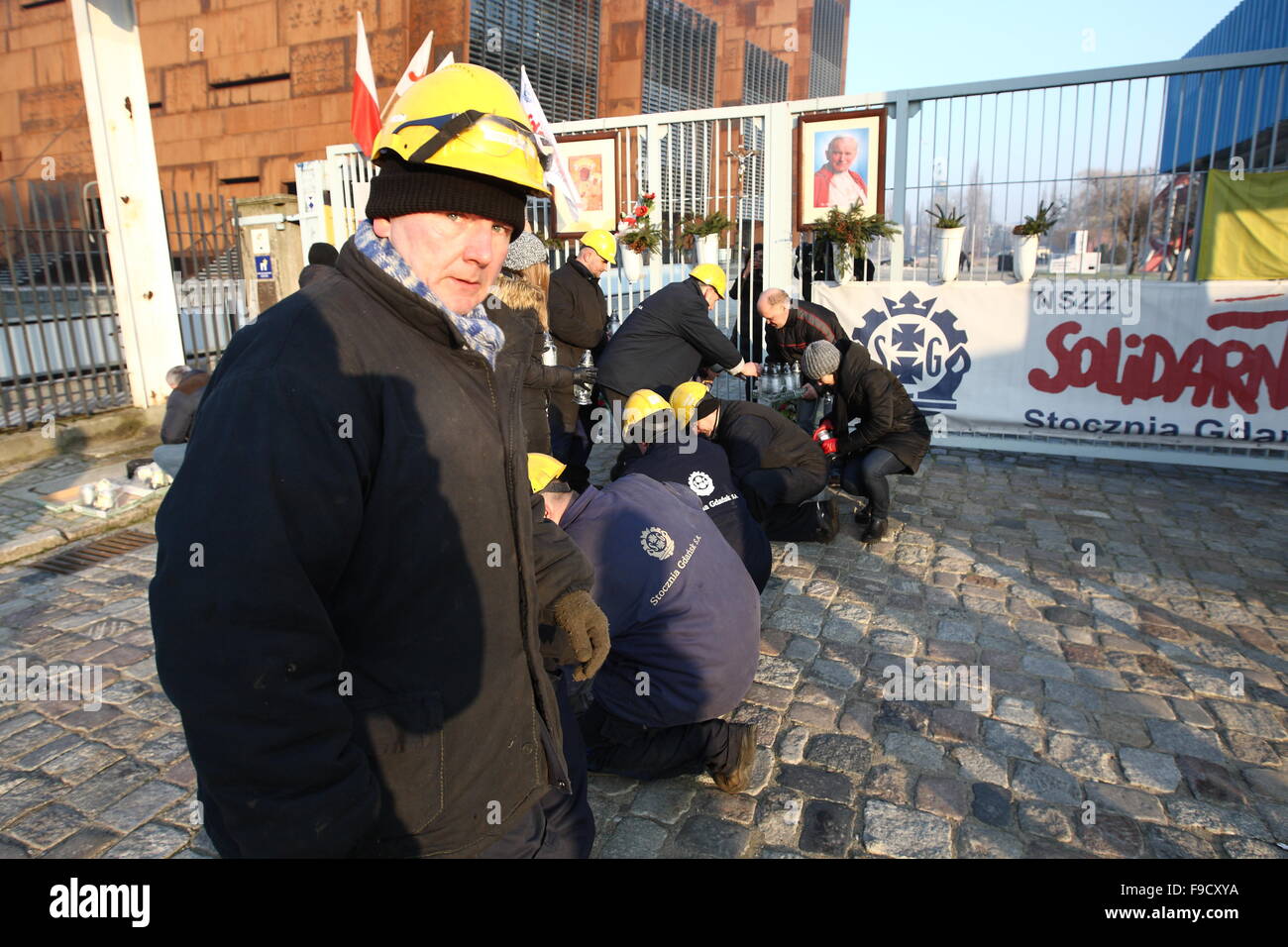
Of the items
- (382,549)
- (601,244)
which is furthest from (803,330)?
(382,549)

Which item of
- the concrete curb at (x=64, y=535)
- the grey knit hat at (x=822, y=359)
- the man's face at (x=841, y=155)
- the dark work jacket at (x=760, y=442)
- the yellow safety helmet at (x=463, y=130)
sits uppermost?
the man's face at (x=841, y=155)

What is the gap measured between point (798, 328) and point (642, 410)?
11.2ft

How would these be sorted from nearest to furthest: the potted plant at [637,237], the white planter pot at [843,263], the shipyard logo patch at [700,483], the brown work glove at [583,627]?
the brown work glove at [583,627] → the shipyard logo patch at [700,483] → the white planter pot at [843,263] → the potted plant at [637,237]

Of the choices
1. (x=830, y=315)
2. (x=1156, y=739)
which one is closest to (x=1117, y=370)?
(x=830, y=315)

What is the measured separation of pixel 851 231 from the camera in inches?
322

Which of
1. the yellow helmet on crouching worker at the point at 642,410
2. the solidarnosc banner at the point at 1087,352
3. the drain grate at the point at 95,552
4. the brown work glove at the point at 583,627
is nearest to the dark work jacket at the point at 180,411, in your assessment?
the drain grate at the point at 95,552

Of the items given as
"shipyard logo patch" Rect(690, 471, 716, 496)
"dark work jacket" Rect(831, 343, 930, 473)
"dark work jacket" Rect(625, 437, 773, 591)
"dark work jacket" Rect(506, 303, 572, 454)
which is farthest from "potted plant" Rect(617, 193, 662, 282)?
"shipyard logo patch" Rect(690, 471, 716, 496)

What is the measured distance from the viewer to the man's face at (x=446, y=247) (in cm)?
161

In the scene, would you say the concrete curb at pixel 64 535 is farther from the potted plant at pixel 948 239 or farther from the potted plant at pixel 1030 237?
the potted plant at pixel 1030 237

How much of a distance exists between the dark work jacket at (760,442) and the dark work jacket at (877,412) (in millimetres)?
502

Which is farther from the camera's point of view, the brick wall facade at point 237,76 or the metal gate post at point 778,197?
the brick wall facade at point 237,76

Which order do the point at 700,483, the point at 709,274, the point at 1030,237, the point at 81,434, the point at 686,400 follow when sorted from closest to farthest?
the point at 700,483 < the point at 686,400 < the point at 709,274 < the point at 1030,237 < the point at 81,434

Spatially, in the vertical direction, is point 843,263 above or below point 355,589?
above

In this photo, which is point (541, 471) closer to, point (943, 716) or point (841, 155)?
point (943, 716)
